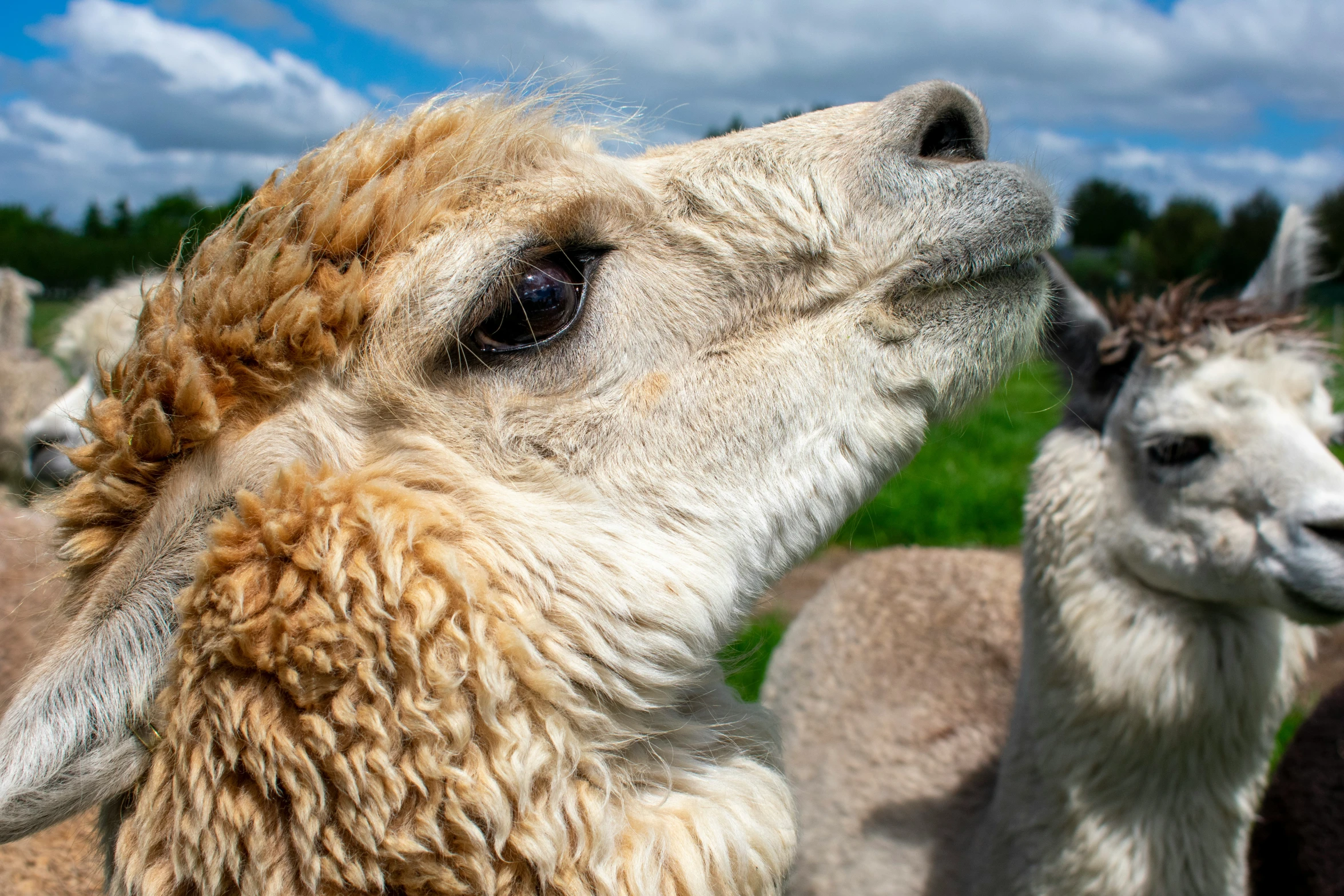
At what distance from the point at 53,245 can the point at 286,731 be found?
52.5 metres

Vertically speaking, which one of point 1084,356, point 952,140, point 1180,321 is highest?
point 952,140

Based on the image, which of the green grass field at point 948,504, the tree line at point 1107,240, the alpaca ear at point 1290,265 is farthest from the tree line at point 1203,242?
the alpaca ear at point 1290,265

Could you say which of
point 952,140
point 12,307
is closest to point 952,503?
point 952,140

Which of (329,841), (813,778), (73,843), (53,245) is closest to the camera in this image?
(329,841)

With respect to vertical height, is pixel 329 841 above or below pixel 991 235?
below

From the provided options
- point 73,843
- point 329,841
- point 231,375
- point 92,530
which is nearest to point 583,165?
point 231,375

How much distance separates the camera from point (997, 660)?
391cm

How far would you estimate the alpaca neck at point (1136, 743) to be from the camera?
2596 millimetres

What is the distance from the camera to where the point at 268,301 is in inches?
52.2

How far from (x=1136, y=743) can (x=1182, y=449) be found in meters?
0.98

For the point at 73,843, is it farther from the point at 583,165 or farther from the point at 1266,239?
the point at 1266,239

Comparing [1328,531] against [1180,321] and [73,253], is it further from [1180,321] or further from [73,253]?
[73,253]

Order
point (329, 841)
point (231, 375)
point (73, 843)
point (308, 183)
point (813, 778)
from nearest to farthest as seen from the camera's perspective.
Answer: point (329, 841) → point (231, 375) → point (308, 183) → point (73, 843) → point (813, 778)

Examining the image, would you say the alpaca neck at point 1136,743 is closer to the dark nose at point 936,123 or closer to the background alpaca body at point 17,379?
the dark nose at point 936,123
